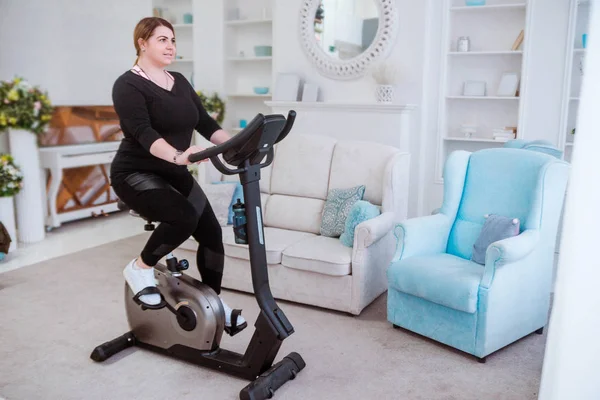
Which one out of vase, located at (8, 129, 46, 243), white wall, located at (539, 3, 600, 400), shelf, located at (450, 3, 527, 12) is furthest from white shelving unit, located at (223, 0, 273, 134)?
white wall, located at (539, 3, 600, 400)

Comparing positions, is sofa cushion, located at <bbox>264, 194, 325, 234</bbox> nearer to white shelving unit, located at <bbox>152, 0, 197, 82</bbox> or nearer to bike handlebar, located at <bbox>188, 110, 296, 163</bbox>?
bike handlebar, located at <bbox>188, 110, 296, 163</bbox>

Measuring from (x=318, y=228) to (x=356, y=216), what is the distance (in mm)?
463

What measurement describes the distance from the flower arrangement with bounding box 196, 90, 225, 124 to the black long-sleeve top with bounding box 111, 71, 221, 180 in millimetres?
3696

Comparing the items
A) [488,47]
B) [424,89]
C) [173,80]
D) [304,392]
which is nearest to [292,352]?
[304,392]

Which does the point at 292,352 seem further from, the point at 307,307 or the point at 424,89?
the point at 424,89

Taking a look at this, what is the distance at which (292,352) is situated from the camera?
2.85 meters

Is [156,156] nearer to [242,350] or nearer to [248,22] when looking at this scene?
[242,350]

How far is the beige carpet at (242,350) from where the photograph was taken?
2619mm

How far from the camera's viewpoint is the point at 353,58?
5.41 metres

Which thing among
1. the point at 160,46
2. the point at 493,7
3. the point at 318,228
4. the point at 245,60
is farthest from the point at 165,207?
the point at 245,60

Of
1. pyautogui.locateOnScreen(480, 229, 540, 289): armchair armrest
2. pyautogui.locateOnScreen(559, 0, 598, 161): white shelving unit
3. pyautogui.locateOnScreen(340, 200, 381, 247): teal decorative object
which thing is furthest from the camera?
pyautogui.locateOnScreen(559, 0, 598, 161): white shelving unit

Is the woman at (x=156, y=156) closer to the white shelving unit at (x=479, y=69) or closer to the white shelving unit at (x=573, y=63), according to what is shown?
the white shelving unit at (x=479, y=69)

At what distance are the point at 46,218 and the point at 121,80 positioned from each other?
369 cm

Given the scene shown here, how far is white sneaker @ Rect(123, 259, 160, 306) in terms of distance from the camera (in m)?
2.71
